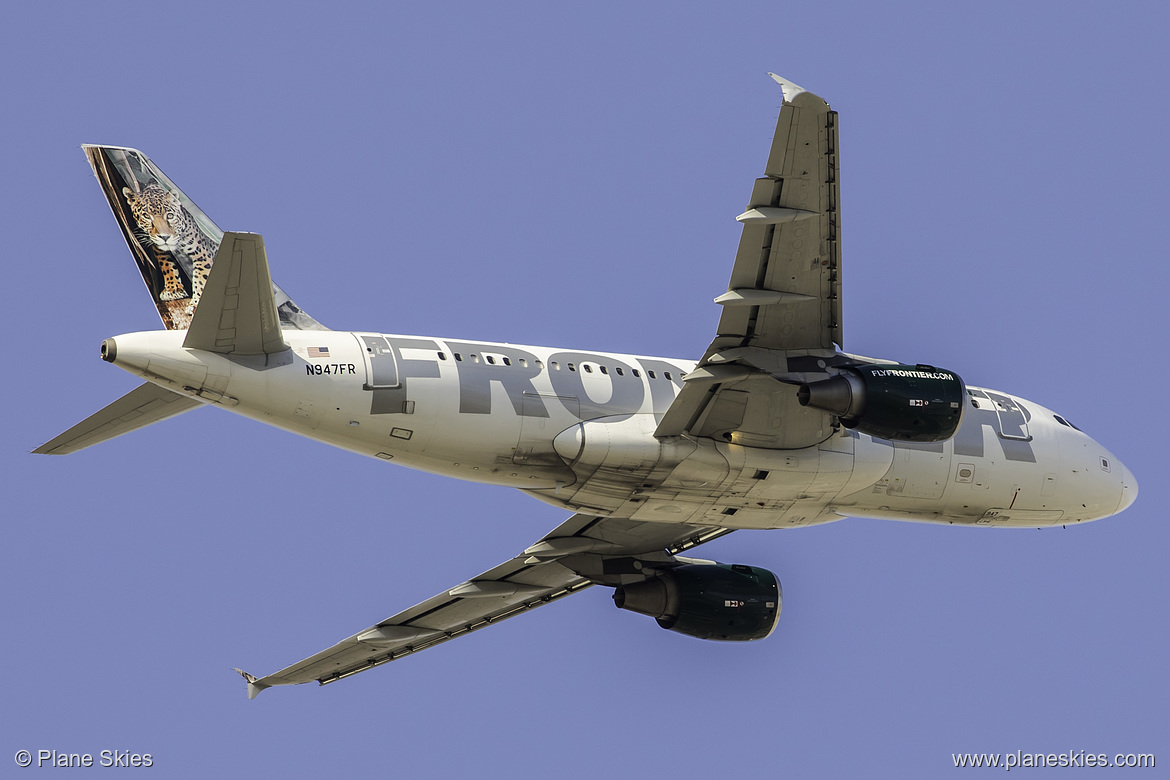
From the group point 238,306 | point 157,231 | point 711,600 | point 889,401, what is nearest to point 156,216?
point 157,231

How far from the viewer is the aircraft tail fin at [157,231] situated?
75.5ft

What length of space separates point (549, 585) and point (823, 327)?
1006 centimetres

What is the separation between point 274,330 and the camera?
21125mm

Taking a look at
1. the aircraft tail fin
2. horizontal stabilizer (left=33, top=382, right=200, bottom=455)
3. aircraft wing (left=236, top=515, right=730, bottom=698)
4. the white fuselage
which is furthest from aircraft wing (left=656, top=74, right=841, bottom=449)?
horizontal stabilizer (left=33, top=382, right=200, bottom=455)

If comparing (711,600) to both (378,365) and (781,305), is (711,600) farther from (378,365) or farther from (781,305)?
(378,365)

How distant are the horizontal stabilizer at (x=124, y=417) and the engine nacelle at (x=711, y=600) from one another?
1042cm

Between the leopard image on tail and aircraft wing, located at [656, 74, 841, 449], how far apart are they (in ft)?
25.5

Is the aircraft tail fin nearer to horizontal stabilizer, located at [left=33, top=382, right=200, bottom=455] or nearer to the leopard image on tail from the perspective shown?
the leopard image on tail

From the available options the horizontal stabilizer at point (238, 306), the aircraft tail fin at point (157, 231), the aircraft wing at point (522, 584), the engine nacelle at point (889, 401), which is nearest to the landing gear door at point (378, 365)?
the horizontal stabilizer at point (238, 306)

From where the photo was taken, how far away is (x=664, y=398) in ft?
79.5

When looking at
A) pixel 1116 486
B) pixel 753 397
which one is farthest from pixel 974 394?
pixel 753 397

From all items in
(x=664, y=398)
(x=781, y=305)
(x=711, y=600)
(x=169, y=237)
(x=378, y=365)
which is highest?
(x=169, y=237)

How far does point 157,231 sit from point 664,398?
8573 millimetres

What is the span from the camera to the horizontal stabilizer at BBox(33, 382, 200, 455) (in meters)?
21.8
